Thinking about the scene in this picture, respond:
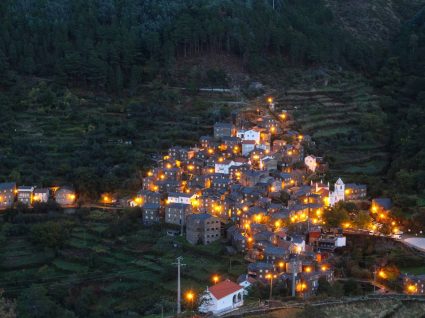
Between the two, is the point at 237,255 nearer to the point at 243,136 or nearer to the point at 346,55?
the point at 243,136

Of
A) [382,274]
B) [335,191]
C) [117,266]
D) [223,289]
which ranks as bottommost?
[117,266]

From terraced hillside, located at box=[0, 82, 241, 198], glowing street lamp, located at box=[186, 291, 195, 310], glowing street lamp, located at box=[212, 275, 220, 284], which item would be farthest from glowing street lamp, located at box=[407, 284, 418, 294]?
terraced hillside, located at box=[0, 82, 241, 198]

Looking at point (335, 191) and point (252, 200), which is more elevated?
point (335, 191)

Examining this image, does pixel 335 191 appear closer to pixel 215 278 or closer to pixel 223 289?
pixel 215 278

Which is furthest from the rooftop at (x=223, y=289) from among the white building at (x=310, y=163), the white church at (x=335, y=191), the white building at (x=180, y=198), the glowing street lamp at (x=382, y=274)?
the white building at (x=310, y=163)

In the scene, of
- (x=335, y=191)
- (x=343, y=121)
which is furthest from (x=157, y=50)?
(x=335, y=191)

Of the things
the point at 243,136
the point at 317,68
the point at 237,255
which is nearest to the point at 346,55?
the point at 317,68

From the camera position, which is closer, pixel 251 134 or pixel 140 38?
pixel 251 134
